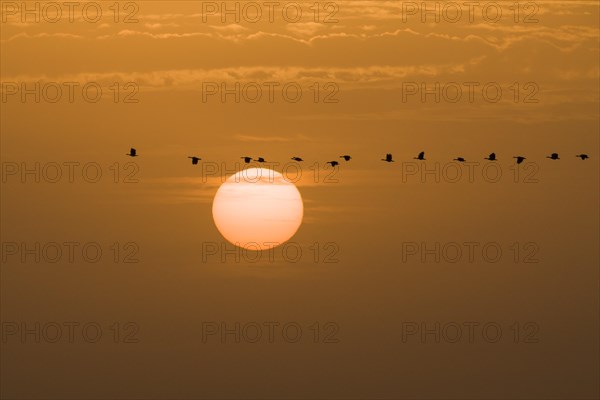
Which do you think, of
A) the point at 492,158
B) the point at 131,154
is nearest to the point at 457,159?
the point at 492,158

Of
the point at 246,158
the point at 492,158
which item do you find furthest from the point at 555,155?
the point at 246,158

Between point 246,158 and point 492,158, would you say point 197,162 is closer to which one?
point 246,158

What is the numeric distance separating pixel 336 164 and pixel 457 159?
947cm

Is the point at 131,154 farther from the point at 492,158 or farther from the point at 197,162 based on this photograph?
the point at 492,158

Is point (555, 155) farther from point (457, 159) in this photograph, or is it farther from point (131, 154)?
point (131, 154)

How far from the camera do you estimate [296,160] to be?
189125mm

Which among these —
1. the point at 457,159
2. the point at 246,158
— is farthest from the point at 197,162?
the point at 457,159

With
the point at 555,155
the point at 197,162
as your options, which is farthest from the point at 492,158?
the point at 197,162

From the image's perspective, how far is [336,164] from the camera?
186625 millimetres

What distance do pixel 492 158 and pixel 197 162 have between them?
16.1 metres

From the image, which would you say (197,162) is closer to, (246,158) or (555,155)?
(246,158)

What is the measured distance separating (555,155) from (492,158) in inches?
135

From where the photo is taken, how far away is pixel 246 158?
186625mm

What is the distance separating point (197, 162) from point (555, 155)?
63.9 ft
